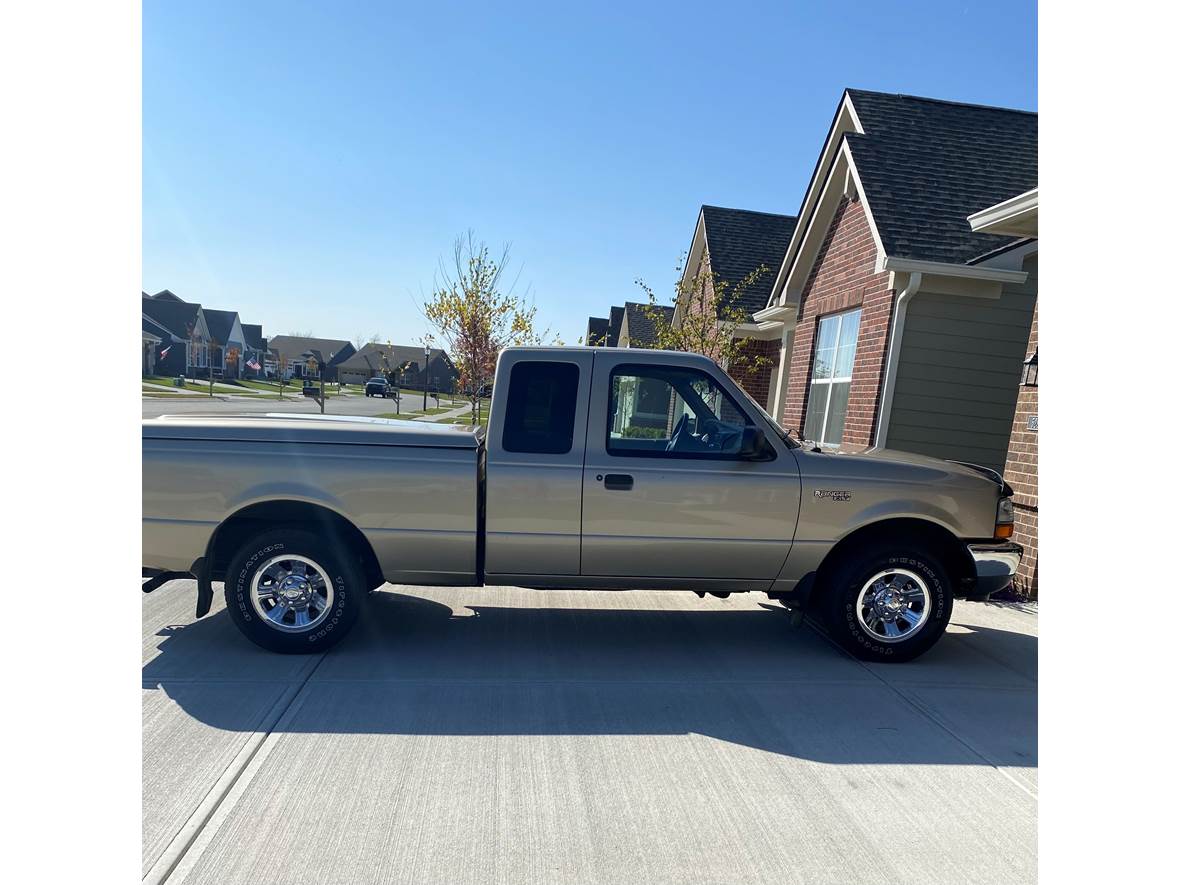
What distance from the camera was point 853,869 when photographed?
10.5ft

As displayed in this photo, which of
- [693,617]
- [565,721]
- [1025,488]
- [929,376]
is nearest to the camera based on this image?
[565,721]

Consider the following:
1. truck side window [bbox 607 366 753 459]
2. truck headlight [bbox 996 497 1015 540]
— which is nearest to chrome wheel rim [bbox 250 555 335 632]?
truck side window [bbox 607 366 753 459]

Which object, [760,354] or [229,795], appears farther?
[760,354]

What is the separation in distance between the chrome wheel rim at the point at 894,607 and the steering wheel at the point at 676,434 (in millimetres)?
1608

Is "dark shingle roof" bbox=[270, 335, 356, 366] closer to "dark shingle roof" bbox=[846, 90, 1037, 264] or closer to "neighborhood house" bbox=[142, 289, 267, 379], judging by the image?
"neighborhood house" bbox=[142, 289, 267, 379]

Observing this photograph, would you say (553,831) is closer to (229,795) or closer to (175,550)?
(229,795)

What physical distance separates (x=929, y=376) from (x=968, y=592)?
522 cm

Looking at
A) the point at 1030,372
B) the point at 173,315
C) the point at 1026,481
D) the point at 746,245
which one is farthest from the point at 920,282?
the point at 173,315

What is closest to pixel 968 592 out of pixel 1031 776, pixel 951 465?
pixel 951 465

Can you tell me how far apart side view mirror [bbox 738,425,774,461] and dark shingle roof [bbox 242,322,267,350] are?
10226 cm

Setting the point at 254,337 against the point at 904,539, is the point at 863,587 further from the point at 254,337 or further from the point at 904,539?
the point at 254,337

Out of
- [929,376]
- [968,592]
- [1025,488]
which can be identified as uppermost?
[929,376]

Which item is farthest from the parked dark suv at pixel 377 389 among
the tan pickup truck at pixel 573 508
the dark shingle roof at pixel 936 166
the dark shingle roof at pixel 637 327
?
the tan pickup truck at pixel 573 508

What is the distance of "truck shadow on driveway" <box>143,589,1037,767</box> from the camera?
436 cm
